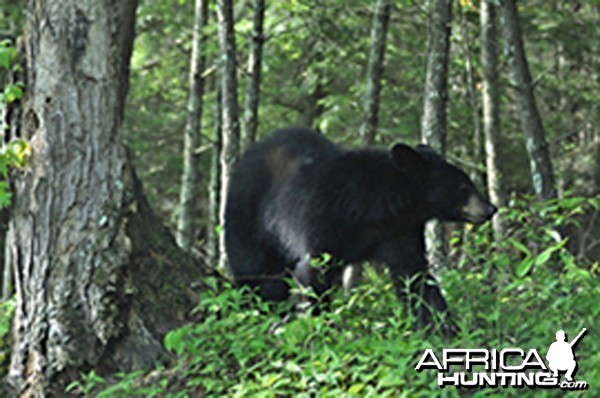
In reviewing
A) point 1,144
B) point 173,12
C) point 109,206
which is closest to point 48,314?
point 109,206

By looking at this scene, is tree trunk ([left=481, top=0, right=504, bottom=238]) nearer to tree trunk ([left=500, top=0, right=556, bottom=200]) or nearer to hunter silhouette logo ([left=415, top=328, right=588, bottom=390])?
tree trunk ([left=500, top=0, right=556, bottom=200])

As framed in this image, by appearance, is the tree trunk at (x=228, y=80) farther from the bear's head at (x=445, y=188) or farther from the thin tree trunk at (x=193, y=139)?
the bear's head at (x=445, y=188)

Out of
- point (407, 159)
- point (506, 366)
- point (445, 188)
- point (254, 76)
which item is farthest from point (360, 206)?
point (254, 76)

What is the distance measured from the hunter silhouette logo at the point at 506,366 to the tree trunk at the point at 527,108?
350cm

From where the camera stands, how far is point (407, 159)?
6.52m

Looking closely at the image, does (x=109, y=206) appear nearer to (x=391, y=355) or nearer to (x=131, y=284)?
(x=131, y=284)

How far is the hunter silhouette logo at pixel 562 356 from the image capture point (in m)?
3.88

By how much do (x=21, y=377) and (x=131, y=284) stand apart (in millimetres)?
955

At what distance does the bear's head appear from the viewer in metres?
6.59

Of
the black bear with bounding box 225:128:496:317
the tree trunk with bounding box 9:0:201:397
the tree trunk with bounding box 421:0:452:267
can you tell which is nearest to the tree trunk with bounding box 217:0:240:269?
the tree trunk with bounding box 421:0:452:267

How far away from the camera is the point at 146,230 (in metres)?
6.34

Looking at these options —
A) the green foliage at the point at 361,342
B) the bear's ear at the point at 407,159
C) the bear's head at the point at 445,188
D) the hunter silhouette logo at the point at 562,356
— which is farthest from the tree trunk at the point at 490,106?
the hunter silhouette logo at the point at 562,356

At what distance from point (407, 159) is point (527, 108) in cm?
176

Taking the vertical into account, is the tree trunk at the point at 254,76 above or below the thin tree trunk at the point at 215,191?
above
